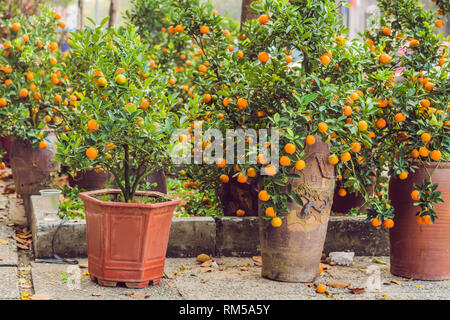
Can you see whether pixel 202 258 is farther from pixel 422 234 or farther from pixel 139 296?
pixel 422 234

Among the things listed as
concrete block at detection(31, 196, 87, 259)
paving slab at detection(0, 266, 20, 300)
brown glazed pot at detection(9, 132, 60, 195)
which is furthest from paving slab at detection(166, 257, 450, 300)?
brown glazed pot at detection(9, 132, 60, 195)

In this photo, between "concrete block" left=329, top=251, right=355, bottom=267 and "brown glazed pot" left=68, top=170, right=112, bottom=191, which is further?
"brown glazed pot" left=68, top=170, right=112, bottom=191

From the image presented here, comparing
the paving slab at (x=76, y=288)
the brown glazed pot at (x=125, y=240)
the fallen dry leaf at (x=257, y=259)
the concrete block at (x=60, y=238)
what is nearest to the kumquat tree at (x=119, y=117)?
the brown glazed pot at (x=125, y=240)

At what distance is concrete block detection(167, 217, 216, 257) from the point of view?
452 centimetres

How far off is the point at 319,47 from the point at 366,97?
0.50m

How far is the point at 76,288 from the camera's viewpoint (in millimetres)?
3629

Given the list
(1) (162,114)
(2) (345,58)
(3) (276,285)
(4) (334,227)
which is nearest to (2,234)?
(1) (162,114)

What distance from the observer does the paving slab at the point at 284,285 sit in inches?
143

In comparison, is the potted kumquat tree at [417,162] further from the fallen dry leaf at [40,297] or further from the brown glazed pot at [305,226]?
the fallen dry leaf at [40,297]

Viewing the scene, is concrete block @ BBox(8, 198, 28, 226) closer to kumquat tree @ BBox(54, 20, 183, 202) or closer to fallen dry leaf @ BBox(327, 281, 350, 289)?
kumquat tree @ BBox(54, 20, 183, 202)

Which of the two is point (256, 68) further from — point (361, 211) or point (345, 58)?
point (361, 211)

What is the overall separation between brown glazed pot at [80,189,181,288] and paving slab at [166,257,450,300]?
315 millimetres

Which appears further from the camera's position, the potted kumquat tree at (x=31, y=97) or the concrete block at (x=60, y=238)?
the potted kumquat tree at (x=31, y=97)

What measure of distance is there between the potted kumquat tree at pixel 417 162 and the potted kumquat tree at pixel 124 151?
5.04 feet
